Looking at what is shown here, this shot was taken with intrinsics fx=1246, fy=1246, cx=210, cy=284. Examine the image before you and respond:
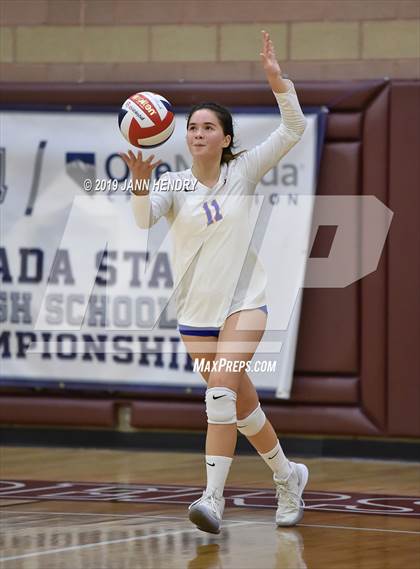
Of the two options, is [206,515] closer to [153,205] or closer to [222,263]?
[222,263]

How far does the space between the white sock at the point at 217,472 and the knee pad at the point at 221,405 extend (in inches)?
5.9

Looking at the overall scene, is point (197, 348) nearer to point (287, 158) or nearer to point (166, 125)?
point (166, 125)

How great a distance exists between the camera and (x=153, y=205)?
5.18m

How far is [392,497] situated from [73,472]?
1.96m

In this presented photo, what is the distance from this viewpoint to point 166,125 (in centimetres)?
551

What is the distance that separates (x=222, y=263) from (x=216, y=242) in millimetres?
92

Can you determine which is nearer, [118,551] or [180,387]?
[118,551]

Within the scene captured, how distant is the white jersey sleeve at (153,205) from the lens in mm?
5090

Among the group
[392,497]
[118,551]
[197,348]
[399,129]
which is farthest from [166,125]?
[399,129]

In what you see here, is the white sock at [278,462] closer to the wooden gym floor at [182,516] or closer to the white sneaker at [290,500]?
the white sneaker at [290,500]

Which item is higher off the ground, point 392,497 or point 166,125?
point 166,125

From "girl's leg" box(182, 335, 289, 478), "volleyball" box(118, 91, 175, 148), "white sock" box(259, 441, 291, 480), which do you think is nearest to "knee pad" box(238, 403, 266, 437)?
"girl's leg" box(182, 335, 289, 478)

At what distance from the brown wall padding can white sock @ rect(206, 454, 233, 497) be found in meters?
3.11

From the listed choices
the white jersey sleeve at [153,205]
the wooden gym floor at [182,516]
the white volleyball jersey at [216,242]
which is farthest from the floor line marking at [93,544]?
the white jersey sleeve at [153,205]
